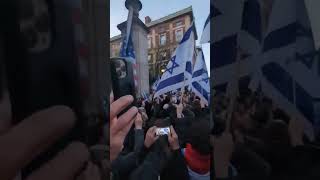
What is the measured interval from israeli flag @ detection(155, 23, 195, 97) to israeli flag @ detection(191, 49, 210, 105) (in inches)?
46.5

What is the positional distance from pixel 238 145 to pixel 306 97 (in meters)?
0.78

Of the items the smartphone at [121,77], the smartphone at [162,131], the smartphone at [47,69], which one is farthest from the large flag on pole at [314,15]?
the smartphone at [47,69]

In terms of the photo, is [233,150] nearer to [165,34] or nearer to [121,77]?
[121,77]

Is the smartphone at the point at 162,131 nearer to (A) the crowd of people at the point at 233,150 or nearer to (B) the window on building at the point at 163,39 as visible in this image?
(A) the crowd of people at the point at 233,150

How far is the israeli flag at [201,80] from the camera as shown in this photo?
847cm

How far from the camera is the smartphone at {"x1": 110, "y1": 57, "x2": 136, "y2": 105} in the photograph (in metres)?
1.17

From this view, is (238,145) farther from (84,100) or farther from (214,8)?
(84,100)

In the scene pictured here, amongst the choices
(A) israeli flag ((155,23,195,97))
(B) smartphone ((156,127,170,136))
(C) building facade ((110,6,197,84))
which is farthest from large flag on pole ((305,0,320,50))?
(C) building facade ((110,6,197,84))

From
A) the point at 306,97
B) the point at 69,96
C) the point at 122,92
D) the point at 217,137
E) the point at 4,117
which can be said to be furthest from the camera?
the point at 306,97

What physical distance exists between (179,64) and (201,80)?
196 centimetres

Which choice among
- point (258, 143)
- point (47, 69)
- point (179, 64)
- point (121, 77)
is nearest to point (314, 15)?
point (258, 143)

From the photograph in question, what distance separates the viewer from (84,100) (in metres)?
0.69

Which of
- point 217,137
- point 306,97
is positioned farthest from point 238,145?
point 306,97

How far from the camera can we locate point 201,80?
870cm
